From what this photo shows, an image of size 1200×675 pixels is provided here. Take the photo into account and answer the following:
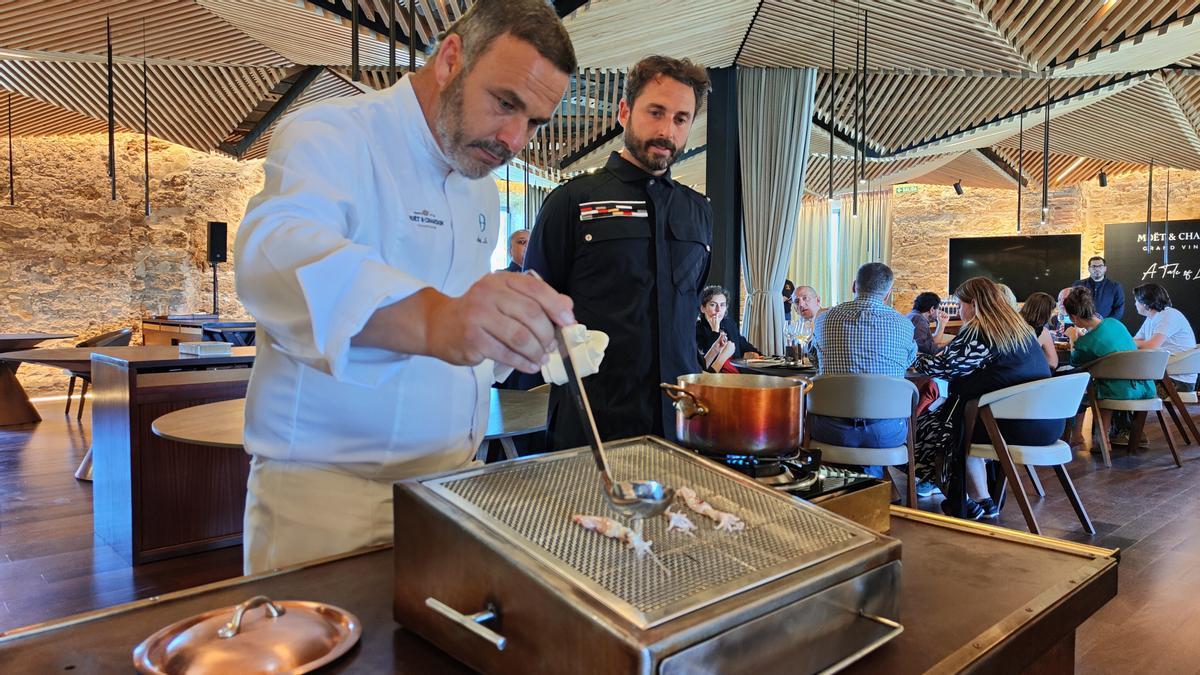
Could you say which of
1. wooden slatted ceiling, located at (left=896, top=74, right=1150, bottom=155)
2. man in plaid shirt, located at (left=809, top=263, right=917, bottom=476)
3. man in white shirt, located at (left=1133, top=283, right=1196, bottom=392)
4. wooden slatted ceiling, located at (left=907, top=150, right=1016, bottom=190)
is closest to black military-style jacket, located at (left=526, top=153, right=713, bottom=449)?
man in plaid shirt, located at (left=809, top=263, right=917, bottom=476)

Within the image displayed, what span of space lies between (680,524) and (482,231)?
0.71m

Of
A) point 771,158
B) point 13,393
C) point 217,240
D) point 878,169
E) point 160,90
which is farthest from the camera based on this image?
point 878,169

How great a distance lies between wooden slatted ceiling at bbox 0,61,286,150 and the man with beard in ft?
23.1

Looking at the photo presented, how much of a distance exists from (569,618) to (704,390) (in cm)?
49

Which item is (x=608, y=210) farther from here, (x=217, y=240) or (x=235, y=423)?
(x=217, y=240)

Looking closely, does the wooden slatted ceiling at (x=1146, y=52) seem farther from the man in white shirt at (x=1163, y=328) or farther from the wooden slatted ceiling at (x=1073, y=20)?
the man in white shirt at (x=1163, y=328)

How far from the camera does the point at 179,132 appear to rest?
9.65 metres

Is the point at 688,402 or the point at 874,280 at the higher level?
the point at 874,280

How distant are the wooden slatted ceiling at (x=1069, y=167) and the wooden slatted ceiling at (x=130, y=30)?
10448 millimetres

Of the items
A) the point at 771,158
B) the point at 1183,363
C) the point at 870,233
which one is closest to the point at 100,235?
the point at 771,158

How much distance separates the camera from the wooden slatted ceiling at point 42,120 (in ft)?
28.9

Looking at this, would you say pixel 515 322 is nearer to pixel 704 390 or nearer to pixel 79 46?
pixel 704 390

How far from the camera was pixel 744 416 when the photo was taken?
1053mm

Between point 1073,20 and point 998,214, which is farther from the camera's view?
point 998,214
